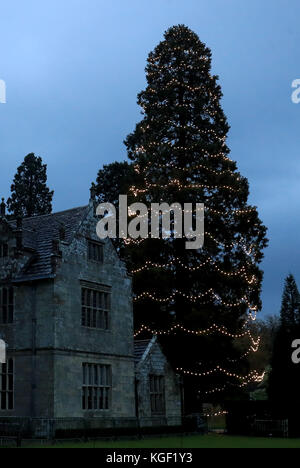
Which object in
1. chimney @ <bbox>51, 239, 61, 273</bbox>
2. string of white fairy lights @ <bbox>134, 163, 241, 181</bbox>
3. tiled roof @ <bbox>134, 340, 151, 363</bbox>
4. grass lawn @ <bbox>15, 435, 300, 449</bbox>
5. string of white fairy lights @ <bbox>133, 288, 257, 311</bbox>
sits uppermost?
string of white fairy lights @ <bbox>134, 163, 241, 181</bbox>

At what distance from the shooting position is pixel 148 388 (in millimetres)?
40000

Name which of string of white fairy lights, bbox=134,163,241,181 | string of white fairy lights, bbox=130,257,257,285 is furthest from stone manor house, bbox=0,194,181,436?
string of white fairy lights, bbox=134,163,241,181

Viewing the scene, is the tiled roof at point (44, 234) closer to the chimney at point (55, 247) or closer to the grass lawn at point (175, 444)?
the chimney at point (55, 247)

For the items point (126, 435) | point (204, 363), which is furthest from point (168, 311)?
point (126, 435)

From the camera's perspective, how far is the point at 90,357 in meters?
35.3

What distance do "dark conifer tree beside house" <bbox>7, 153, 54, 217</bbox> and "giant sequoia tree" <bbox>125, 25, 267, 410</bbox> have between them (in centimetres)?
1612

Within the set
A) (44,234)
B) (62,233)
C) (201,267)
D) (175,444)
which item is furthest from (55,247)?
(201,267)

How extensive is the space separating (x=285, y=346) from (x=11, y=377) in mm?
16490

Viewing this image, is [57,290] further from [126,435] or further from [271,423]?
[271,423]

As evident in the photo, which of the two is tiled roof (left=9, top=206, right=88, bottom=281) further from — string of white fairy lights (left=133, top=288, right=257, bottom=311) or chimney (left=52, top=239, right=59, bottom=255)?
string of white fairy lights (left=133, top=288, right=257, bottom=311)

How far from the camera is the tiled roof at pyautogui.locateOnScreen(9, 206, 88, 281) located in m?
34.1

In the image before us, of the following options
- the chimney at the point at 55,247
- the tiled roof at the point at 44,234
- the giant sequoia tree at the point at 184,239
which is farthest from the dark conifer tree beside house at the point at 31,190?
Answer: the chimney at the point at 55,247

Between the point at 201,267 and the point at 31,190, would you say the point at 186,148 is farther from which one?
the point at 31,190

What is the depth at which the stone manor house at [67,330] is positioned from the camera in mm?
32875
